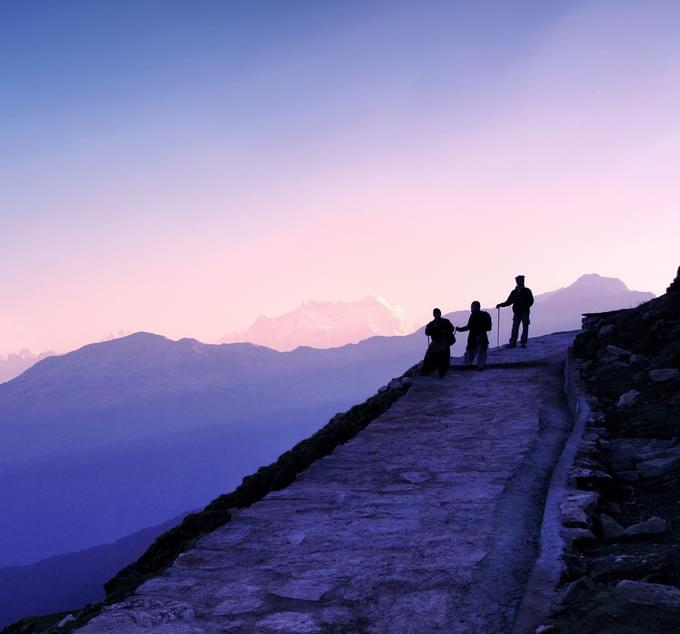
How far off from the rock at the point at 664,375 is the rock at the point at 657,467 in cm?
371

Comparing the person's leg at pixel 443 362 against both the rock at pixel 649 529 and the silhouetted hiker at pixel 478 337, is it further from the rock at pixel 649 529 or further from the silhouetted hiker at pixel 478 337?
the rock at pixel 649 529

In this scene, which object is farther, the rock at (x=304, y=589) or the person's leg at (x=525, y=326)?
the person's leg at (x=525, y=326)

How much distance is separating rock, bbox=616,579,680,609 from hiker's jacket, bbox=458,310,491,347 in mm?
12781

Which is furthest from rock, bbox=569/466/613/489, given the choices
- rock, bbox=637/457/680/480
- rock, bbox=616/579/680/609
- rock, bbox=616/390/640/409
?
rock, bbox=616/390/640/409

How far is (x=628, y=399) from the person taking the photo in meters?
10.5

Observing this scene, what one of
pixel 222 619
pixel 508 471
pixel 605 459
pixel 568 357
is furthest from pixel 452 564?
pixel 568 357

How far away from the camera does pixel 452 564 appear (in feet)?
15.9

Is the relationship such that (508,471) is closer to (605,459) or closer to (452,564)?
(605,459)

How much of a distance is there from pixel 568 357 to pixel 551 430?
5.60 meters

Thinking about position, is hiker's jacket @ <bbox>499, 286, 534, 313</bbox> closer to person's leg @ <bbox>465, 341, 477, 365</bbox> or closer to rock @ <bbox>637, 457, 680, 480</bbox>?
person's leg @ <bbox>465, 341, 477, 365</bbox>

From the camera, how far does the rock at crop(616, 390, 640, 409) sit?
10.4 metres

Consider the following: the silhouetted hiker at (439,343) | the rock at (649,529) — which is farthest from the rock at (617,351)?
the rock at (649,529)

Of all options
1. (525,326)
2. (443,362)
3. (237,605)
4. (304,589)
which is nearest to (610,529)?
(304,589)

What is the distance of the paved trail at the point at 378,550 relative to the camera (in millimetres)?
4180
